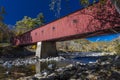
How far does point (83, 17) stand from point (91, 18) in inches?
56.2

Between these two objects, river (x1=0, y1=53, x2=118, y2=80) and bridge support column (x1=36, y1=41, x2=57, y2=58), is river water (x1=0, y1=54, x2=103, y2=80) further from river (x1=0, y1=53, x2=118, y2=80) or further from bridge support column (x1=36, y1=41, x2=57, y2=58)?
bridge support column (x1=36, y1=41, x2=57, y2=58)

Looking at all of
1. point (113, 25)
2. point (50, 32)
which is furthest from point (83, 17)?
point (50, 32)

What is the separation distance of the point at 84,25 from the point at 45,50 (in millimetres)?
11795

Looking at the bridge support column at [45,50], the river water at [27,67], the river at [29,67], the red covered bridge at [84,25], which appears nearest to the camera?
the river at [29,67]

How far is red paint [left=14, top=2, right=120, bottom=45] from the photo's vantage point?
53.7 feet

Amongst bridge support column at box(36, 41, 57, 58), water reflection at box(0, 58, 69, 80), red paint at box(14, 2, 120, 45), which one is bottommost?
water reflection at box(0, 58, 69, 80)

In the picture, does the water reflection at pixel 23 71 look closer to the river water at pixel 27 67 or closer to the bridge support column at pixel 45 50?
the river water at pixel 27 67

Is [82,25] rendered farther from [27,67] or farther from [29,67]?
[27,67]

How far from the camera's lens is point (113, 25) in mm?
16359

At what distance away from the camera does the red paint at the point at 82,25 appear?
16.4 metres

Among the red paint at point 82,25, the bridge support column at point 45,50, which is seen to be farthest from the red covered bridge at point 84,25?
the bridge support column at point 45,50

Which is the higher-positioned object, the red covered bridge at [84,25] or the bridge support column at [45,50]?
Result: the red covered bridge at [84,25]

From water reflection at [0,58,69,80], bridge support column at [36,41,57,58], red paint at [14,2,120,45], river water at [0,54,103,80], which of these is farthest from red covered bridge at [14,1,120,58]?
water reflection at [0,58,69,80]

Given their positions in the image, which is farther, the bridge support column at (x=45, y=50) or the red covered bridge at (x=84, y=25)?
the bridge support column at (x=45, y=50)
